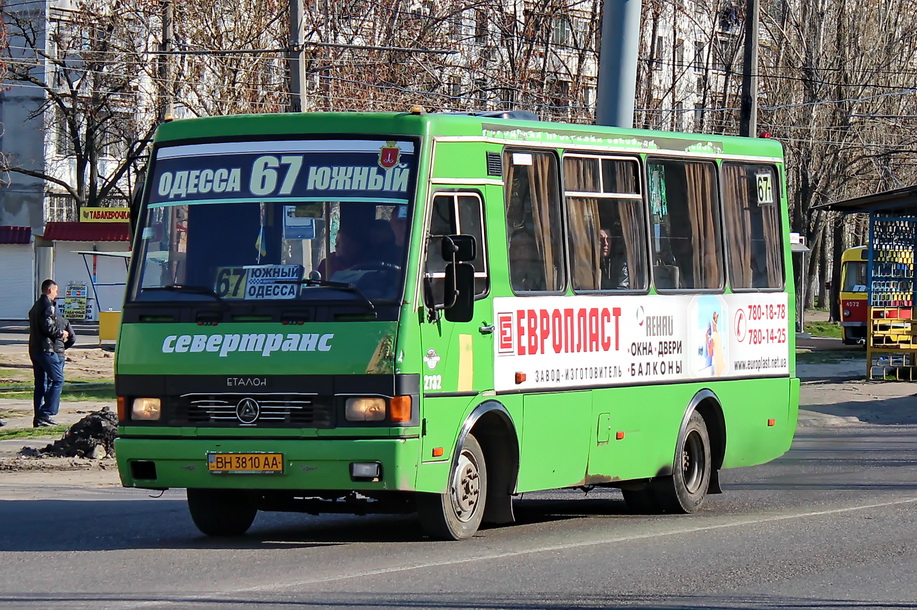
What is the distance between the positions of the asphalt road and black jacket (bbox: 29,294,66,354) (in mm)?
6103

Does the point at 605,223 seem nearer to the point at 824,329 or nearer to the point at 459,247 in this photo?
the point at 459,247

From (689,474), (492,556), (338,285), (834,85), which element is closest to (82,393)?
(689,474)

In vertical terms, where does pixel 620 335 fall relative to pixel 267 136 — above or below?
below

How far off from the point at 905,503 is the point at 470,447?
4.40m

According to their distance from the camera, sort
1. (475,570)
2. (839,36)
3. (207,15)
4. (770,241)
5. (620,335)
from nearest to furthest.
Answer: (475,570) → (620,335) → (770,241) → (207,15) → (839,36)

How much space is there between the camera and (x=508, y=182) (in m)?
10.6

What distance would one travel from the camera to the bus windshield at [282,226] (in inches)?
381

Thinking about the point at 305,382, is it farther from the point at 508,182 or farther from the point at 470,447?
the point at 508,182

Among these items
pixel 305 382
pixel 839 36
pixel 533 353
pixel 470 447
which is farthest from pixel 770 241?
pixel 839 36

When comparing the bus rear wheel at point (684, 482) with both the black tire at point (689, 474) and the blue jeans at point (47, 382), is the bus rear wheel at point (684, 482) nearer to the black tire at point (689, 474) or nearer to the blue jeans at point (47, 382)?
the black tire at point (689, 474)

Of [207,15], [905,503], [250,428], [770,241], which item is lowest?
[905,503]

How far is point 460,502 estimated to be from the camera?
10156mm

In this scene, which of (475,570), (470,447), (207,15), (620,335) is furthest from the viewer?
(207,15)

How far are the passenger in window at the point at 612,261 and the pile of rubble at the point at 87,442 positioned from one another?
266 inches
